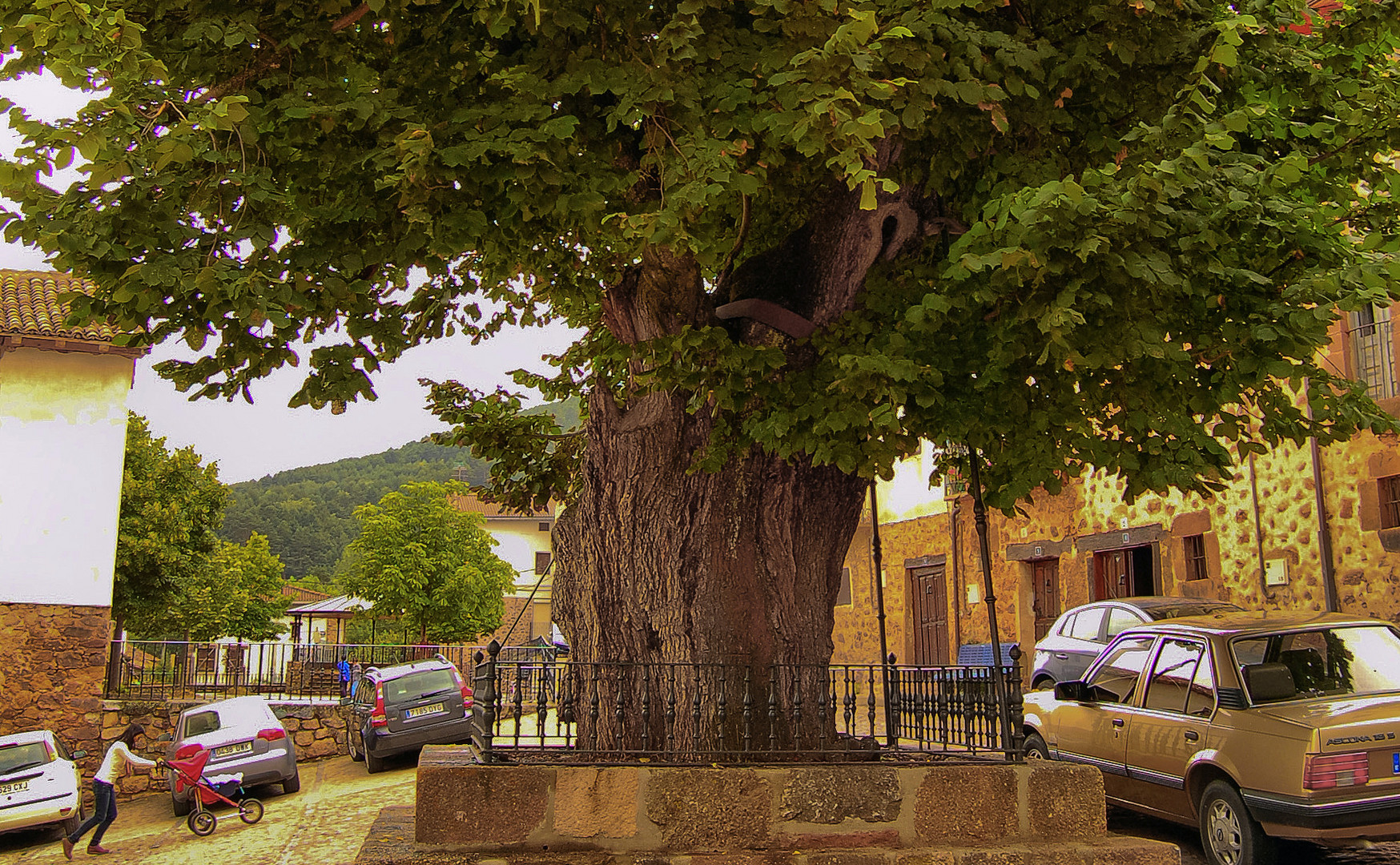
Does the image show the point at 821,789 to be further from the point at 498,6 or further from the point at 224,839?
the point at 224,839

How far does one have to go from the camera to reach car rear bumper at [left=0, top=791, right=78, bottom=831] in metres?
15.5

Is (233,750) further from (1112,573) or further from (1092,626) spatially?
(1112,573)

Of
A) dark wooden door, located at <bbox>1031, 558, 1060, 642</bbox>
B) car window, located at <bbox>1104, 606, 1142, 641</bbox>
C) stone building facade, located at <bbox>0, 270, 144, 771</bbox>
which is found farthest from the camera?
stone building facade, located at <bbox>0, 270, 144, 771</bbox>

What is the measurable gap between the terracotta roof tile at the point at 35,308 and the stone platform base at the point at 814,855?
15.6m

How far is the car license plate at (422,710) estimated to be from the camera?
16.7m

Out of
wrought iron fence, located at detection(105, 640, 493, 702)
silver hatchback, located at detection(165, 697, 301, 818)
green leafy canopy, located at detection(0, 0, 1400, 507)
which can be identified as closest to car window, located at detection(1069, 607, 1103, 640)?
green leafy canopy, located at detection(0, 0, 1400, 507)

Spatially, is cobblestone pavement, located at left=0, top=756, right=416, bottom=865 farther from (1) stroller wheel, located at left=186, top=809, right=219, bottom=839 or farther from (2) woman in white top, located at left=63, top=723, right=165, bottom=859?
(2) woman in white top, located at left=63, top=723, right=165, bottom=859

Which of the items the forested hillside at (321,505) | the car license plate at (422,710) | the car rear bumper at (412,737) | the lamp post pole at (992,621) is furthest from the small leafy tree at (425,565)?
the forested hillside at (321,505)

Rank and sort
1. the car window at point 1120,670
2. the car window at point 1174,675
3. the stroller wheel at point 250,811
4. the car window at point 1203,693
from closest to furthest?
1. the car window at point 1203,693
2. the car window at point 1174,675
3. the car window at point 1120,670
4. the stroller wheel at point 250,811

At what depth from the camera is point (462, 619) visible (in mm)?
30594

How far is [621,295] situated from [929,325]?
2246mm

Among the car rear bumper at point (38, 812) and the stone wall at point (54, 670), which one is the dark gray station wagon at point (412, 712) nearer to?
the car rear bumper at point (38, 812)

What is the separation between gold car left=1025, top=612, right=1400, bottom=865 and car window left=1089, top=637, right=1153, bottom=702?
0.04 ft

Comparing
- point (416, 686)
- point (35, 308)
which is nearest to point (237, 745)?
point (416, 686)
